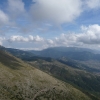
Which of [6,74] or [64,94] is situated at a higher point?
[6,74]

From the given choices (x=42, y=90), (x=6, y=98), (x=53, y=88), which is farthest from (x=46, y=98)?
(x=6, y=98)

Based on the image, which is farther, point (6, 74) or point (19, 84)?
point (6, 74)

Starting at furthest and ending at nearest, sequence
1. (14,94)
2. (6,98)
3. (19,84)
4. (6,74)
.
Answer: (6,74), (19,84), (14,94), (6,98)

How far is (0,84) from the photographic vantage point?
520ft

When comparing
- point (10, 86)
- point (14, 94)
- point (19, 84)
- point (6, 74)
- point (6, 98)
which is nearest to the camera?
point (6, 98)

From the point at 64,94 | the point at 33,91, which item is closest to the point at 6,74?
the point at 33,91

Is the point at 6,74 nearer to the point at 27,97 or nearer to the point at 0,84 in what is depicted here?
the point at 0,84

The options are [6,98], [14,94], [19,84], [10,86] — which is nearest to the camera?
[6,98]

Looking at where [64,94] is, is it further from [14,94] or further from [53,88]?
[14,94]

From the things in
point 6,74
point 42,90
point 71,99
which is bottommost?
point 71,99

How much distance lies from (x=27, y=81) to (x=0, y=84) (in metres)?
38.5

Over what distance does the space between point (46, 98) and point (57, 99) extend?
15.2m

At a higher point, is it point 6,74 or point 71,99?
point 6,74

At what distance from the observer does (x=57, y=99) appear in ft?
586
